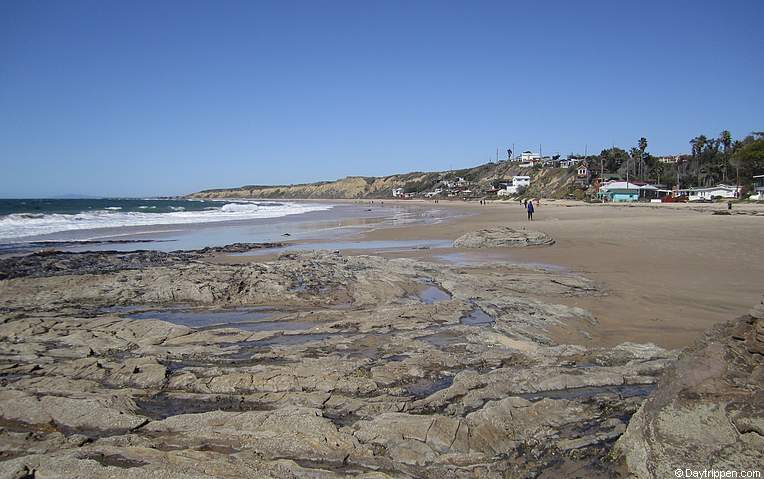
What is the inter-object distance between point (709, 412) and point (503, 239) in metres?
16.1

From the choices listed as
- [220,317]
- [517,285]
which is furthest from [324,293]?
[517,285]

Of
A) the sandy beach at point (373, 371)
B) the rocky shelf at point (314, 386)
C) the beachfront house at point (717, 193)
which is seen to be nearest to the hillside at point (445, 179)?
the beachfront house at point (717, 193)

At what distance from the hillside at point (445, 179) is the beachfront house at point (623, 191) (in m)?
14.0

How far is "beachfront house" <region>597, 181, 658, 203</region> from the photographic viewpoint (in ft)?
225

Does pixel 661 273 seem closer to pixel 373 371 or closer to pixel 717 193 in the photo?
pixel 373 371

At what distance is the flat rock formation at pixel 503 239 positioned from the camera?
64.0ft

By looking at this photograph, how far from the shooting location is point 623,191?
6950 centimetres

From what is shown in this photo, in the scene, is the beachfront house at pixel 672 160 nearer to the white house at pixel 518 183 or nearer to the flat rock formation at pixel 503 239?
the white house at pixel 518 183

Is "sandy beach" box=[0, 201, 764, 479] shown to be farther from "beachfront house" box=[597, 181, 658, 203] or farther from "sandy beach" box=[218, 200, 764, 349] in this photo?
"beachfront house" box=[597, 181, 658, 203]

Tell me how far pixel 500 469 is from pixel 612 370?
2.73 m

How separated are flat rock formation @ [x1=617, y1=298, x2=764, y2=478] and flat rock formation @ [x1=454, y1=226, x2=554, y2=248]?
49.9 feet

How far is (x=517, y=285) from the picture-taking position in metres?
11.3

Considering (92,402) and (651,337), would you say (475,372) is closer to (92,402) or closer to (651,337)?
(651,337)

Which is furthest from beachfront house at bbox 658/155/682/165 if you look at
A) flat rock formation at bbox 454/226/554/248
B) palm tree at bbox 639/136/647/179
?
flat rock formation at bbox 454/226/554/248
